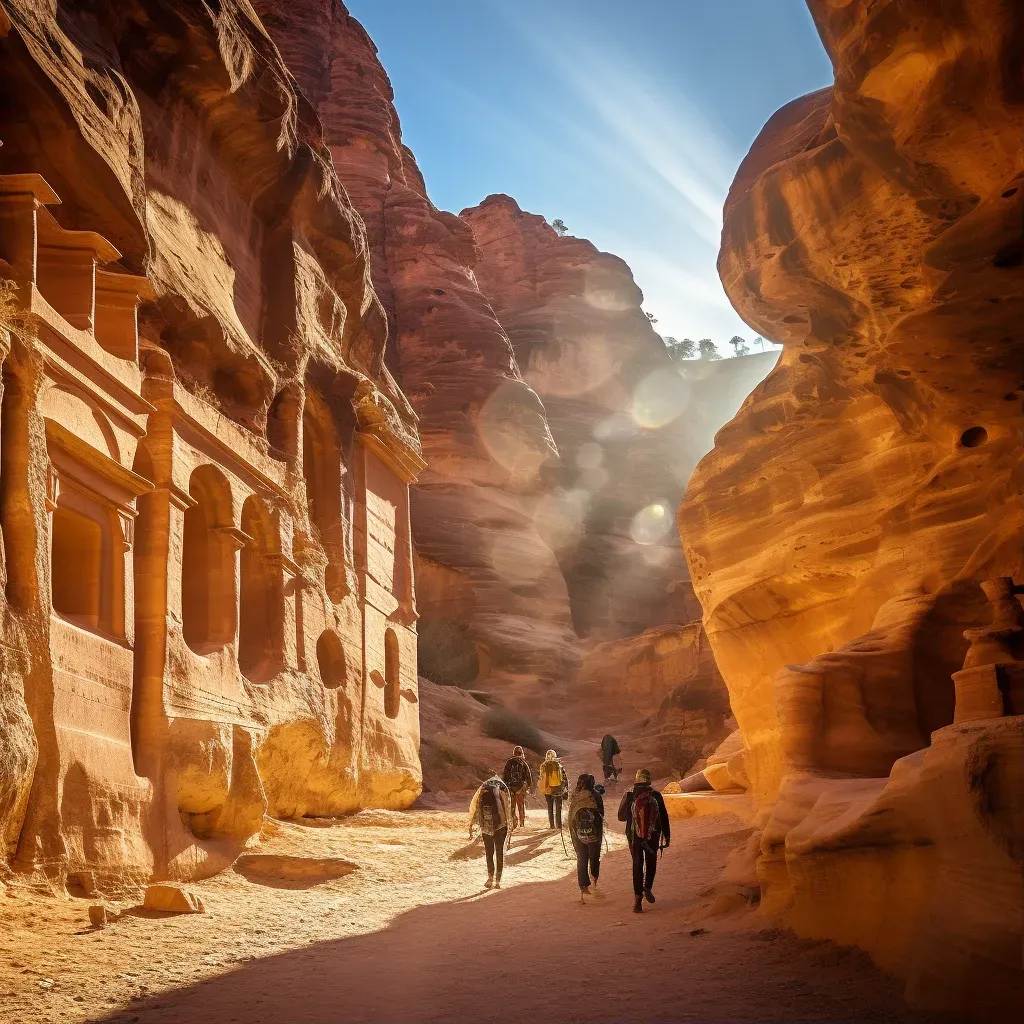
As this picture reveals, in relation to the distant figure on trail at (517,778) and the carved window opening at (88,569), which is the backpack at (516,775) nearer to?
the distant figure on trail at (517,778)

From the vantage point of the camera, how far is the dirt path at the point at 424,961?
7328 mm

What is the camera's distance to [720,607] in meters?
18.2

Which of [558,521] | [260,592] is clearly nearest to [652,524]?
[558,521]

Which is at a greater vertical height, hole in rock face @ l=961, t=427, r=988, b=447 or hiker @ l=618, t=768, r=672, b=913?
hole in rock face @ l=961, t=427, r=988, b=447

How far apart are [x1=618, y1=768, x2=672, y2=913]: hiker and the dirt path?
29 centimetres

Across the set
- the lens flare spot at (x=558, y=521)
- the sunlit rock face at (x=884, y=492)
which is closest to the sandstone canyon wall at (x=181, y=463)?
the sunlit rock face at (x=884, y=492)

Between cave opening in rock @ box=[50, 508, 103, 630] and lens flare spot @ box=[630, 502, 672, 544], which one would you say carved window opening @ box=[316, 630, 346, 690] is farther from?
lens flare spot @ box=[630, 502, 672, 544]

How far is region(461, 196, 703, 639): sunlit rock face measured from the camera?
181 ft

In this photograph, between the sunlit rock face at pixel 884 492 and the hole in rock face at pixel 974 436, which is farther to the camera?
the hole in rock face at pixel 974 436

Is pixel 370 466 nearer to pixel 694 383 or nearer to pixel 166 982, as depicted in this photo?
pixel 166 982

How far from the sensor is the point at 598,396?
7469 centimetres

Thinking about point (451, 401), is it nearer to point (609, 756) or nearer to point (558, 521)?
point (558, 521)

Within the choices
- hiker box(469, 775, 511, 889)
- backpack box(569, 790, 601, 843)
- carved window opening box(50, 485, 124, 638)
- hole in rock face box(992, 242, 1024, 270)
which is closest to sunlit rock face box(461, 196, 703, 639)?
hiker box(469, 775, 511, 889)

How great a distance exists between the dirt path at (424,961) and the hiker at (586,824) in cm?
42
